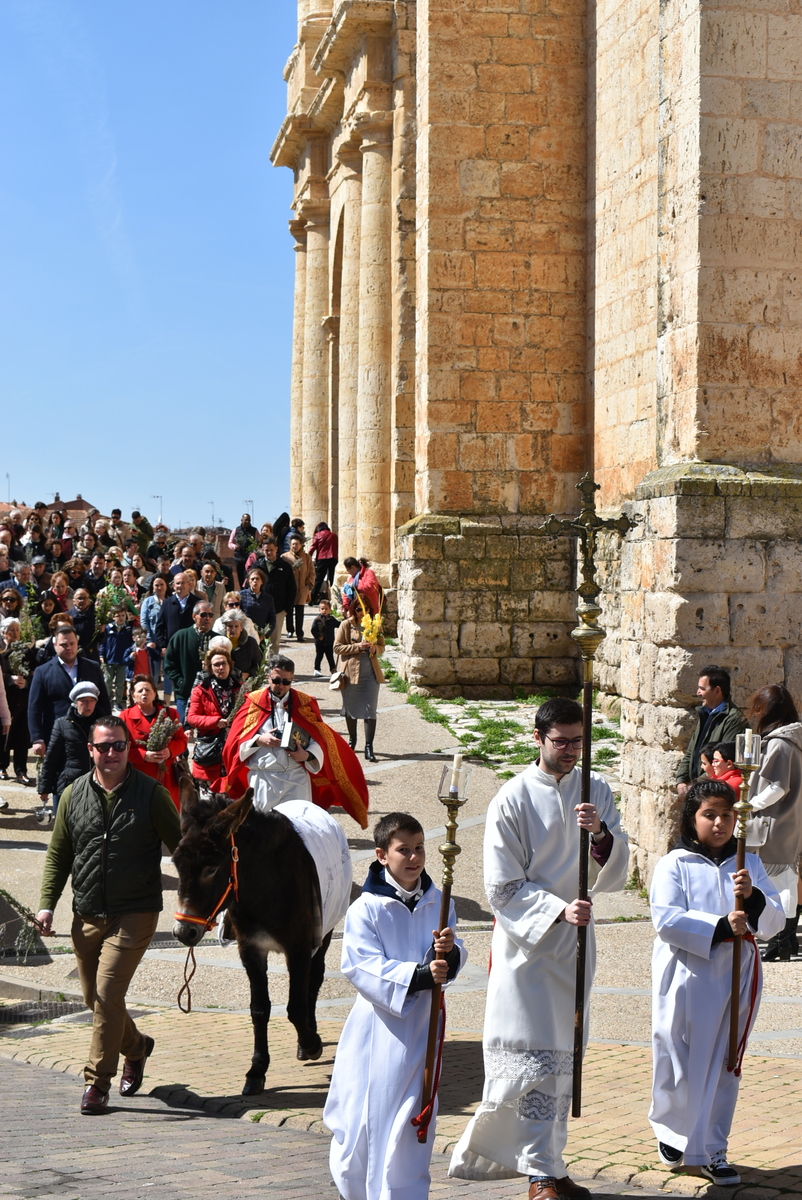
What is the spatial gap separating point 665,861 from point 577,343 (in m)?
13.5

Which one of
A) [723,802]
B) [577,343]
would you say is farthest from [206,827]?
[577,343]

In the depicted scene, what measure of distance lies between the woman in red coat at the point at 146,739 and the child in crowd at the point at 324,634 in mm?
8367

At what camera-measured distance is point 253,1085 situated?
736 cm

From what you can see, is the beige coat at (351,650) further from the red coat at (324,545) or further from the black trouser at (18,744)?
the red coat at (324,545)

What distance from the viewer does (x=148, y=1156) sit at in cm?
637

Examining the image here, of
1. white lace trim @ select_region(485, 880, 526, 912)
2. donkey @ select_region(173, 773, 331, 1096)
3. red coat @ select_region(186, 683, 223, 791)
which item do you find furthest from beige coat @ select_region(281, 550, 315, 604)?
white lace trim @ select_region(485, 880, 526, 912)

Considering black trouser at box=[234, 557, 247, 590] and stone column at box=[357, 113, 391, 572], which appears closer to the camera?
stone column at box=[357, 113, 391, 572]

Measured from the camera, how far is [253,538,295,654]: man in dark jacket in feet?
67.1

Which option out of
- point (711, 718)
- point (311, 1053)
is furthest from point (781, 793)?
point (311, 1053)

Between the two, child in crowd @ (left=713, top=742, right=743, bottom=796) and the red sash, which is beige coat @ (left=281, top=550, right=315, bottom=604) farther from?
child in crowd @ (left=713, top=742, right=743, bottom=796)

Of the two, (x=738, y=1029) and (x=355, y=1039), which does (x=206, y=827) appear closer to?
Answer: (x=355, y=1039)

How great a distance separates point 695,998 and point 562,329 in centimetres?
1377

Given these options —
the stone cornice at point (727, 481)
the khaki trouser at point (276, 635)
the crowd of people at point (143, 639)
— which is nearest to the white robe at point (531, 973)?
the stone cornice at point (727, 481)

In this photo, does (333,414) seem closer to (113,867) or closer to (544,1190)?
(113,867)
